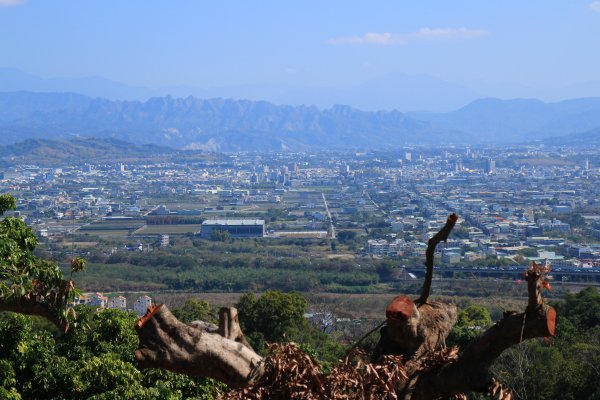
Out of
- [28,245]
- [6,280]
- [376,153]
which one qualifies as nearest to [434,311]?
[6,280]

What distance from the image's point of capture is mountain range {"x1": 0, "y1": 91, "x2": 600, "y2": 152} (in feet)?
409

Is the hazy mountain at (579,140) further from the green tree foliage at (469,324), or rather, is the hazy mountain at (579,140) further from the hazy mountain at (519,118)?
the green tree foliage at (469,324)

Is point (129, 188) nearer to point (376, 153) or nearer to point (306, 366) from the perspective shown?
point (376, 153)

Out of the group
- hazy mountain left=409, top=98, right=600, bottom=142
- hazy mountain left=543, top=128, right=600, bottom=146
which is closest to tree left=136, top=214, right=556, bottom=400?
hazy mountain left=543, top=128, right=600, bottom=146

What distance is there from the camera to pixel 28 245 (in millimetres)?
4352

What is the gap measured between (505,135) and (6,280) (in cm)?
14790

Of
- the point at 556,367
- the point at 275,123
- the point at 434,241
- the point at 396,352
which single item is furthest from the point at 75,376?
the point at 275,123

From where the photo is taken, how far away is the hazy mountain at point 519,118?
142750 millimetres

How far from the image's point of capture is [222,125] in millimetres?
147375

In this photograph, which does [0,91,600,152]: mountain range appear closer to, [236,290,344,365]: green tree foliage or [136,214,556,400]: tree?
[236,290,344,365]: green tree foliage

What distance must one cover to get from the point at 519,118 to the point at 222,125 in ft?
180

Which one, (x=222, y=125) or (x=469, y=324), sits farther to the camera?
(x=222, y=125)

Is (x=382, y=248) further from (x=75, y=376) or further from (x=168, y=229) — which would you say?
(x=75, y=376)

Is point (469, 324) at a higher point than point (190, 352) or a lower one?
lower
